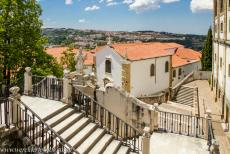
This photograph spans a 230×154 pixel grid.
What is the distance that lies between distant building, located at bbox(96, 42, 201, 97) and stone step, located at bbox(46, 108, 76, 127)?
1838 centimetres

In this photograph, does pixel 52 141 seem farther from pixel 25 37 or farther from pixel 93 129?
pixel 25 37

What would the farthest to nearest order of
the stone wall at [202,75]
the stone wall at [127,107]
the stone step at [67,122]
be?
the stone wall at [202,75]
the stone wall at [127,107]
the stone step at [67,122]

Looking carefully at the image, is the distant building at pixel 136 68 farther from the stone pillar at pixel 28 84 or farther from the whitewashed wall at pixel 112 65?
the stone pillar at pixel 28 84

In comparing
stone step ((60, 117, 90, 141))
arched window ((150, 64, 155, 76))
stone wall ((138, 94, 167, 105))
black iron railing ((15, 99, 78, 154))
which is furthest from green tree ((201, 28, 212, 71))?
black iron railing ((15, 99, 78, 154))

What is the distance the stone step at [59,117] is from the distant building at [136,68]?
18379 millimetres

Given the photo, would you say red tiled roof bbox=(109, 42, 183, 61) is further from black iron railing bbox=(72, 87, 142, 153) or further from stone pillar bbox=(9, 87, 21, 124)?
stone pillar bbox=(9, 87, 21, 124)

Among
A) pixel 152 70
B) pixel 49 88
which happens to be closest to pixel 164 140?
pixel 49 88

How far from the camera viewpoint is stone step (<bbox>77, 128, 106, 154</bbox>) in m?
10.9

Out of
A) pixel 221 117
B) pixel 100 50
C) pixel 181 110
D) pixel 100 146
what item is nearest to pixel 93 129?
pixel 100 146

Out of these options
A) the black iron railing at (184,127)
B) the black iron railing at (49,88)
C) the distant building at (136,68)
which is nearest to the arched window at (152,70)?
the distant building at (136,68)

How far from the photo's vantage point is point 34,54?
19.4 meters

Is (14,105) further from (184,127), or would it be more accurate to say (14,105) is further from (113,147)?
(184,127)

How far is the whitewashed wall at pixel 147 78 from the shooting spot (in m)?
33.4

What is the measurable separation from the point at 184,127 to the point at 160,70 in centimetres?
1815
